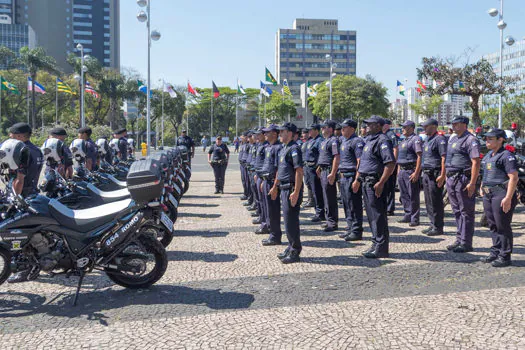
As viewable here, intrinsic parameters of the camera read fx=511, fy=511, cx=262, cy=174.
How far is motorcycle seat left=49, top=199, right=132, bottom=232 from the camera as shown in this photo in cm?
510

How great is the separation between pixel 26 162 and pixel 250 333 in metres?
3.96

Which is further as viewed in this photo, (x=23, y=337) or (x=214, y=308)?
(x=214, y=308)

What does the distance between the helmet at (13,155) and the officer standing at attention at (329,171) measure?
15.4 ft

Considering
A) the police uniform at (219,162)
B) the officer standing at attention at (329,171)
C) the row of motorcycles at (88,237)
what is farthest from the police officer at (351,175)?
the police uniform at (219,162)

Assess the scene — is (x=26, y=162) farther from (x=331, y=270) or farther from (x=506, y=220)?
(x=506, y=220)

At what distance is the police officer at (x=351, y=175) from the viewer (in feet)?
26.2

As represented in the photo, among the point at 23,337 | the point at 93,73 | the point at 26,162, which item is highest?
the point at 93,73

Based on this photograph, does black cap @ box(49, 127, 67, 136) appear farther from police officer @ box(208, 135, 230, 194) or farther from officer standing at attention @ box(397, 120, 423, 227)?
police officer @ box(208, 135, 230, 194)

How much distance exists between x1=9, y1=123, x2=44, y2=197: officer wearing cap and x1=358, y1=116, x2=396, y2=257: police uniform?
4439 millimetres

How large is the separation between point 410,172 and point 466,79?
32.9ft

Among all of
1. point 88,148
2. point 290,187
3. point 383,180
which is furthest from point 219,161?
point 383,180

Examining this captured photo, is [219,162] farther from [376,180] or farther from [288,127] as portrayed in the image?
[376,180]

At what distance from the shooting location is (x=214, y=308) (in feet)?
15.7

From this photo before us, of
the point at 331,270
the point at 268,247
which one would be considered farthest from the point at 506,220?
the point at 268,247
